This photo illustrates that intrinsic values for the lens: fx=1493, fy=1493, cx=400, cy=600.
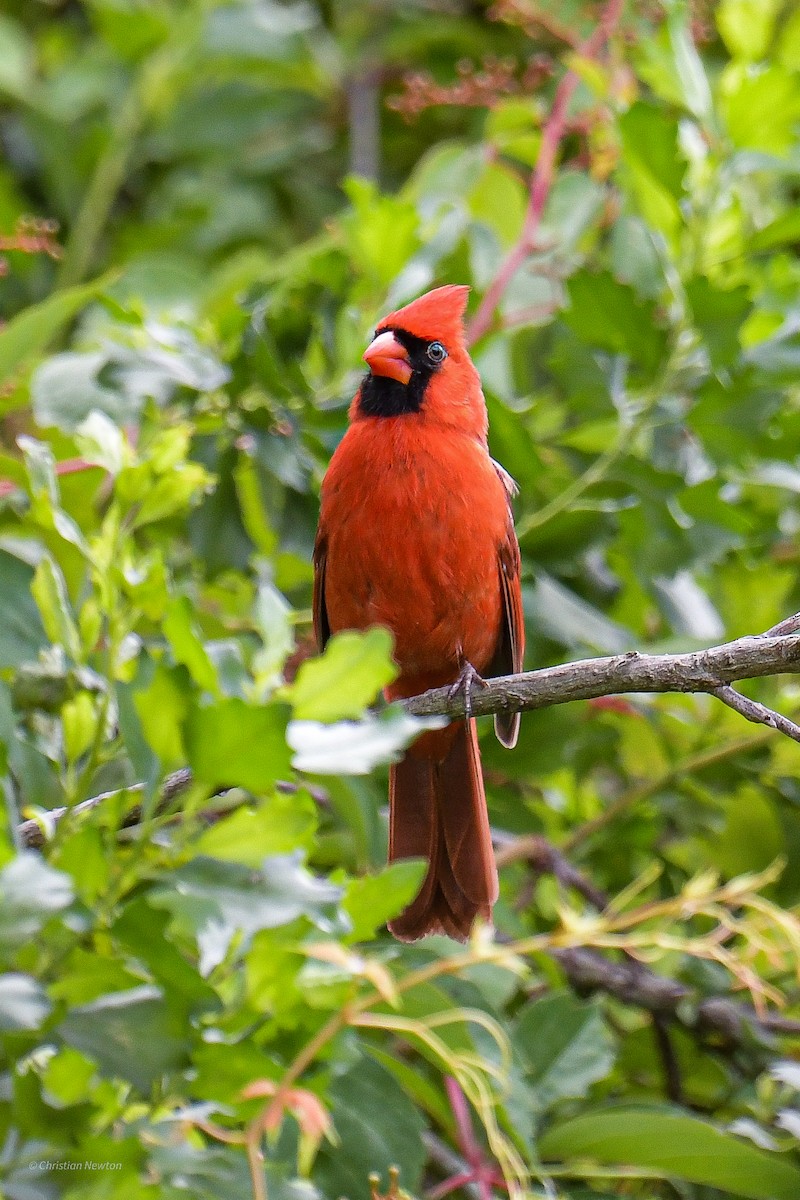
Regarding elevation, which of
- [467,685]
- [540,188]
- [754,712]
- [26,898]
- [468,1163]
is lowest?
[468,1163]

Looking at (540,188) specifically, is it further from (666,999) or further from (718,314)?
(666,999)

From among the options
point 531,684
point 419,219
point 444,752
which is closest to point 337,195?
point 419,219

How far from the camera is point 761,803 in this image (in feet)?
11.2

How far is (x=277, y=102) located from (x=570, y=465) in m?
2.18

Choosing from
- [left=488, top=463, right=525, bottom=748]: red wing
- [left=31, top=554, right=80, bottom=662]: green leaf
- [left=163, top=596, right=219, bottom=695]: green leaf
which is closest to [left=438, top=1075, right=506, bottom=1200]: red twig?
[left=488, top=463, right=525, bottom=748]: red wing

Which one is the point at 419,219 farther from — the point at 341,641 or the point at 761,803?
the point at 341,641

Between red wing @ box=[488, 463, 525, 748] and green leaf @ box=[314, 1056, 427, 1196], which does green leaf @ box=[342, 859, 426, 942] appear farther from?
red wing @ box=[488, 463, 525, 748]

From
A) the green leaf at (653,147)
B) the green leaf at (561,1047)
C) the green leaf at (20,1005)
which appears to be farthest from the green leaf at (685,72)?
the green leaf at (20,1005)

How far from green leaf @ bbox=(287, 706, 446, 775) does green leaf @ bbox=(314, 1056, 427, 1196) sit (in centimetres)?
88

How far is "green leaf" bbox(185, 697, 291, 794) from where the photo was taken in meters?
1.59

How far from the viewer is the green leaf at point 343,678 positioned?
1642 millimetres

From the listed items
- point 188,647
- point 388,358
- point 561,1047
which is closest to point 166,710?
point 188,647

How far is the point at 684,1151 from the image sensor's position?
2.51 metres

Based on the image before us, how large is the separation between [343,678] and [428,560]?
1472 millimetres
